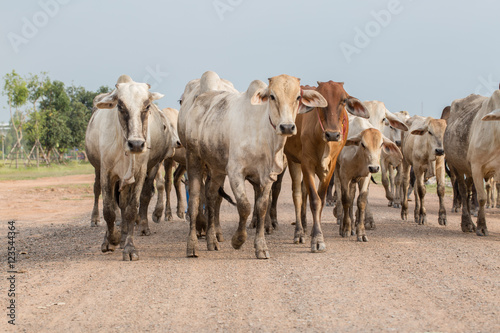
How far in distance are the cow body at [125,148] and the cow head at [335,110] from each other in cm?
222

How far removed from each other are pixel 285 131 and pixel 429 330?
Result: 3.16 m

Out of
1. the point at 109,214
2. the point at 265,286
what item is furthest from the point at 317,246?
the point at 109,214

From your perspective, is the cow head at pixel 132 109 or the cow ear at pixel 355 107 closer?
the cow head at pixel 132 109

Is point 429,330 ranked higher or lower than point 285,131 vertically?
lower

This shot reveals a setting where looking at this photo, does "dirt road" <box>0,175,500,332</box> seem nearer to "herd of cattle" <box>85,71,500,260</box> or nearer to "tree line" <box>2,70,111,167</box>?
"herd of cattle" <box>85,71,500,260</box>

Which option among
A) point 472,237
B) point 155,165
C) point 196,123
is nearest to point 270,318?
point 196,123

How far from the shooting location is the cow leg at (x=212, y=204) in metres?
8.60

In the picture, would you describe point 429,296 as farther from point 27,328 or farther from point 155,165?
point 155,165

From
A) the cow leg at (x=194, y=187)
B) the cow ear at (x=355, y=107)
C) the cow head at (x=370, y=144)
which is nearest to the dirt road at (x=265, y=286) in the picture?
the cow leg at (x=194, y=187)

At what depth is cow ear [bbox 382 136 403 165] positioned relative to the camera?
1003 centimetres

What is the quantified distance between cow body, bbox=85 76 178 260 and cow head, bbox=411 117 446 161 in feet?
18.5

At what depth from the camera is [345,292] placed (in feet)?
19.4

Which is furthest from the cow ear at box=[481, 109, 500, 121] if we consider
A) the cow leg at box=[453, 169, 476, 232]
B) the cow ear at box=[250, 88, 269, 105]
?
the cow ear at box=[250, 88, 269, 105]

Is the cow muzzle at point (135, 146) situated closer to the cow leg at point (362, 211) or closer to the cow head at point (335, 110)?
the cow head at point (335, 110)
